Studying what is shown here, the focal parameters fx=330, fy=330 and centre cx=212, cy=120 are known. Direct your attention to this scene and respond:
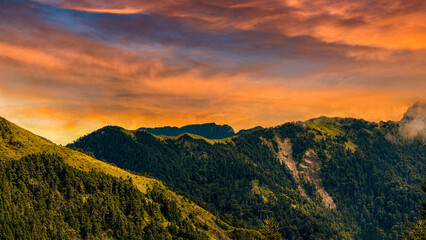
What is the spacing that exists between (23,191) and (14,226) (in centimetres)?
2635

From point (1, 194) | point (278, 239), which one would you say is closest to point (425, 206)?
point (278, 239)

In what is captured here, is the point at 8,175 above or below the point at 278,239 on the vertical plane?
above

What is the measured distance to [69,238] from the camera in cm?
19638

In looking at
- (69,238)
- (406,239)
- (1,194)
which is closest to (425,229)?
(406,239)

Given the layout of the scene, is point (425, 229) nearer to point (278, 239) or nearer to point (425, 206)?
point (425, 206)

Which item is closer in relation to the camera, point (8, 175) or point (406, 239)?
point (406, 239)

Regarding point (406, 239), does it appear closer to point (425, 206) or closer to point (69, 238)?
point (425, 206)

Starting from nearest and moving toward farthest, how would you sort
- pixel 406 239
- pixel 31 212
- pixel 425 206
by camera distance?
pixel 406 239 < pixel 425 206 < pixel 31 212

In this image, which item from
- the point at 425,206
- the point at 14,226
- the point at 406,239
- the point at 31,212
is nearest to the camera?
the point at 406,239

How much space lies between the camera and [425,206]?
118312mm

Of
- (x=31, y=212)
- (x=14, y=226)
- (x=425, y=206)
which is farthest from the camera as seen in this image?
(x=31, y=212)

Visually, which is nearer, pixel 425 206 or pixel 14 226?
pixel 425 206

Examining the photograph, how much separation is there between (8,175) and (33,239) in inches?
1747

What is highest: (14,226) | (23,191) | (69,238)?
(23,191)
